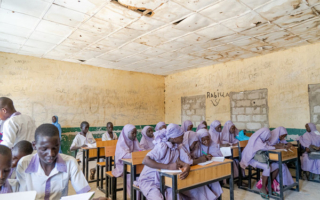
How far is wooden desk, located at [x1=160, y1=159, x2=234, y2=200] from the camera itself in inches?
92.0

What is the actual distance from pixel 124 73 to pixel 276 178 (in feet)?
20.2

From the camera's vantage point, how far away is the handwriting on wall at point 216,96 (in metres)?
7.32

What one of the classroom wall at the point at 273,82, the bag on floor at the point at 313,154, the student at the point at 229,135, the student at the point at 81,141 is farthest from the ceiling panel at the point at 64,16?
the bag on floor at the point at 313,154

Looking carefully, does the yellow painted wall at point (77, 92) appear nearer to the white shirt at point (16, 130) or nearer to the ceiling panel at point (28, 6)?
the ceiling panel at point (28, 6)

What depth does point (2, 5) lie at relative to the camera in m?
3.41

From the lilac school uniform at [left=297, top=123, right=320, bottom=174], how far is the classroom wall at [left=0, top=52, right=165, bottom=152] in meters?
5.51

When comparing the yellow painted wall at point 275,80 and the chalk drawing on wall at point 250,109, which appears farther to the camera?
the chalk drawing on wall at point 250,109

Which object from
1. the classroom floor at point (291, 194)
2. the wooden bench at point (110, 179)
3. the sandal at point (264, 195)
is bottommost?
the classroom floor at point (291, 194)

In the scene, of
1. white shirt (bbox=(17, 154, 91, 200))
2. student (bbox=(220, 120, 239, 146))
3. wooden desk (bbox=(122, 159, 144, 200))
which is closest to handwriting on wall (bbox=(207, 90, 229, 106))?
student (bbox=(220, 120, 239, 146))

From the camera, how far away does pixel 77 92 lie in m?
7.06

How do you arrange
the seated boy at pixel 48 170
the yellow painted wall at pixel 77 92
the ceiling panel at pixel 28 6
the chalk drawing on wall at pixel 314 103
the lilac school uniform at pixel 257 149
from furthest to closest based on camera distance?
1. the yellow painted wall at pixel 77 92
2. the chalk drawing on wall at pixel 314 103
3. the lilac school uniform at pixel 257 149
4. the ceiling panel at pixel 28 6
5. the seated boy at pixel 48 170

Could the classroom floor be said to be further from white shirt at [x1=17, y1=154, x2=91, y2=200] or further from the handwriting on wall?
the handwriting on wall

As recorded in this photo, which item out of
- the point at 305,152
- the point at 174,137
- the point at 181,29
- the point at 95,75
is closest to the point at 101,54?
the point at 95,75

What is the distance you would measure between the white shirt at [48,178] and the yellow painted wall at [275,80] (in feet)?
19.4
